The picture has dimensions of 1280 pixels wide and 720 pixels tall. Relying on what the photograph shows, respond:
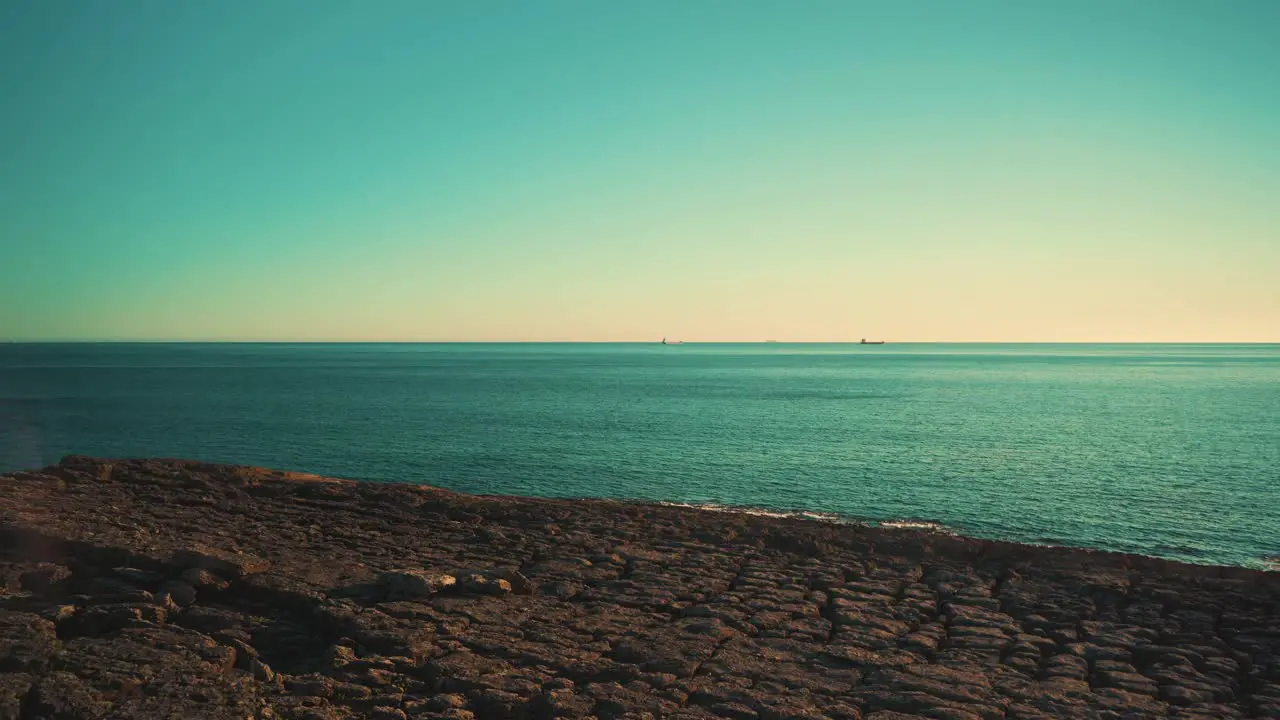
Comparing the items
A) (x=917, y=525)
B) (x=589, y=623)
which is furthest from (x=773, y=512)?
(x=589, y=623)

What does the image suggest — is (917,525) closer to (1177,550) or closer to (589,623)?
(1177,550)

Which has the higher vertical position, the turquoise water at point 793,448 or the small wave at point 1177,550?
the turquoise water at point 793,448

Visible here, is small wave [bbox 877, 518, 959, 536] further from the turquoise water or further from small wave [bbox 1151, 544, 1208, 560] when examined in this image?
small wave [bbox 1151, 544, 1208, 560]

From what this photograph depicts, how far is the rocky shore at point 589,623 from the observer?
1039 cm

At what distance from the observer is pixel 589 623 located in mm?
13359

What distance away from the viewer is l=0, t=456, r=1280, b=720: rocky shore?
34.1 feet

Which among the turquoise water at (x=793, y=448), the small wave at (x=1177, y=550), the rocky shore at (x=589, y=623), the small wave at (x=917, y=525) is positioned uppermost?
the rocky shore at (x=589, y=623)

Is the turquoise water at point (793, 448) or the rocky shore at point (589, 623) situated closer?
the rocky shore at point (589, 623)

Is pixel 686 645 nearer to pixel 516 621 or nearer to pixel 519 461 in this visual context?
pixel 516 621

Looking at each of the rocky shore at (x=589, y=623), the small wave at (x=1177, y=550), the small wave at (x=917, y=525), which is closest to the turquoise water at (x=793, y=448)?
the small wave at (x=1177, y=550)

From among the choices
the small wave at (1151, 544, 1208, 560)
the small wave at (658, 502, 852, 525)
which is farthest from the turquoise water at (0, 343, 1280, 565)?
the small wave at (658, 502, 852, 525)

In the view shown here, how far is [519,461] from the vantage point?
41594 mm

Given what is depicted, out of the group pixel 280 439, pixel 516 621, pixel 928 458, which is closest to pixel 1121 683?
pixel 516 621

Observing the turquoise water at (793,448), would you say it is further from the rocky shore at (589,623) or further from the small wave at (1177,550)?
the rocky shore at (589,623)
